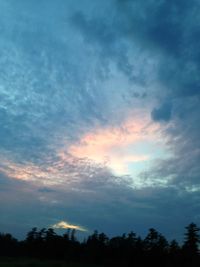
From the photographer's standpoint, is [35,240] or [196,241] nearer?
[196,241]

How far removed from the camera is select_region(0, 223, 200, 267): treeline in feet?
223

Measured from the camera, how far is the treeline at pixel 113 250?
223 feet

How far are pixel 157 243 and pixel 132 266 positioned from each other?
14.6 meters

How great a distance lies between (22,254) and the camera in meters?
99.0

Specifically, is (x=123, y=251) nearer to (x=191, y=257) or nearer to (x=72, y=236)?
(x=191, y=257)

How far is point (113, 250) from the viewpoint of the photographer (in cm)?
9019

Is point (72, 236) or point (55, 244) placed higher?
point (72, 236)

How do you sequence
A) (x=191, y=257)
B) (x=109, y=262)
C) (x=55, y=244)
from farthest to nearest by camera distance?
(x=55, y=244) < (x=109, y=262) < (x=191, y=257)

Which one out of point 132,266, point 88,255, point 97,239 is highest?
point 97,239

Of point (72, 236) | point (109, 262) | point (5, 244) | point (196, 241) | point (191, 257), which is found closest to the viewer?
point (191, 257)

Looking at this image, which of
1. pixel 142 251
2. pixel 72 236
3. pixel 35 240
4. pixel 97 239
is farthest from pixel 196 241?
pixel 72 236

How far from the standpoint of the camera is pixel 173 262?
6575cm

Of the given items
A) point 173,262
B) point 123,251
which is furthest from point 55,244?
point 173,262

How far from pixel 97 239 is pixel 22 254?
22.5m
